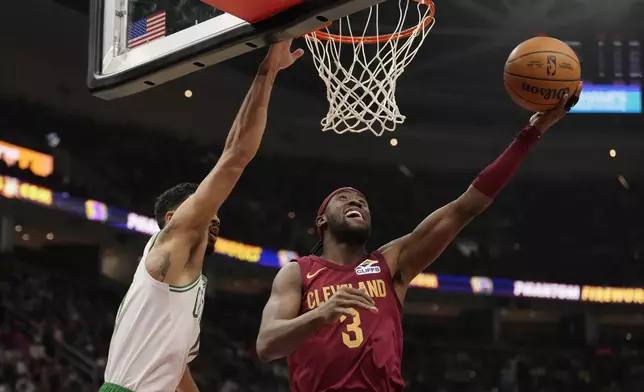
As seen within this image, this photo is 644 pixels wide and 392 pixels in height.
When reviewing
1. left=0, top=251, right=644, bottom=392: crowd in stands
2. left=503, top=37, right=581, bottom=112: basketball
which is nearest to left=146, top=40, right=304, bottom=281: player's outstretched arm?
left=503, top=37, right=581, bottom=112: basketball

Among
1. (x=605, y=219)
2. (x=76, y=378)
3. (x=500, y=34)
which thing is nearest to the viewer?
(x=76, y=378)

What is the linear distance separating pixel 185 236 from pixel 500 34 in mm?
12260

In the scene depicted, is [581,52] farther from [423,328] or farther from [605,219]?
[423,328]

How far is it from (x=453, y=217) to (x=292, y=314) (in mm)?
855

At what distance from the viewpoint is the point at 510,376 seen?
17.9m

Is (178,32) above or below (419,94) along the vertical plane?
below

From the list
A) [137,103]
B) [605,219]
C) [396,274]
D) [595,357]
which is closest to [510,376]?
[595,357]

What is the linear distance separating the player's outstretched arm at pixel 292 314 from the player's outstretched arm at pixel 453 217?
1.56ft

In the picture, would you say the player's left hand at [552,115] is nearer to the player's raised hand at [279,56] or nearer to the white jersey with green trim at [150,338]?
the player's raised hand at [279,56]

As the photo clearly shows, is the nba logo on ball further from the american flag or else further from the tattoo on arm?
the american flag

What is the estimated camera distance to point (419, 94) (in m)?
16.7

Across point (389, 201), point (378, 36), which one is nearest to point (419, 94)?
point (389, 201)

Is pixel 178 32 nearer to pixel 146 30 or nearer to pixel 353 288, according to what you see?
pixel 146 30

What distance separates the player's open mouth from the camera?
3.73 m
